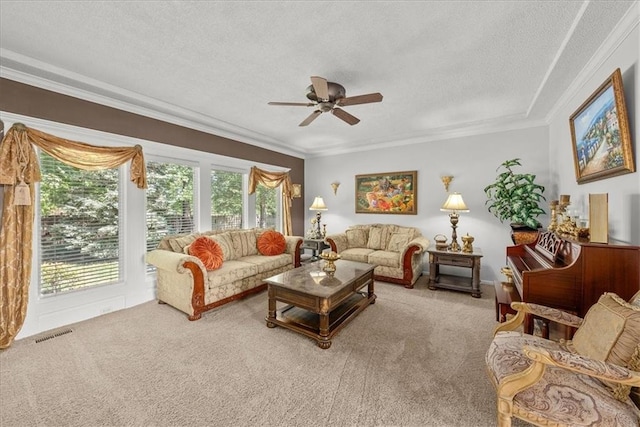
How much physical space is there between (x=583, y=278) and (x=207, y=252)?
3654 millimetres

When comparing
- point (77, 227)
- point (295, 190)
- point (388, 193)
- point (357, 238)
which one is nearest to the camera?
point (77, 227)

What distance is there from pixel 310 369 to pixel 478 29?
9.83 feet

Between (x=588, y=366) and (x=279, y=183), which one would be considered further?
(x=279, y=183)

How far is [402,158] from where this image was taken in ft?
16.6

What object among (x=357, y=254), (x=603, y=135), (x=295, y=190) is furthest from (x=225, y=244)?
(x=603, y=135)

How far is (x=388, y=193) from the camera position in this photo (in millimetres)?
5211

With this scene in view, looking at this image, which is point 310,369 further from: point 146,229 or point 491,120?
point 491,120

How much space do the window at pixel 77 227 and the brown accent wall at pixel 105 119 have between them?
18.9 inches

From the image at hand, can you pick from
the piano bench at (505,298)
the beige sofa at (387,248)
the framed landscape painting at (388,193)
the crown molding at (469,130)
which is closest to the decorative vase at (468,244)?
the beige sofa at (387,248)

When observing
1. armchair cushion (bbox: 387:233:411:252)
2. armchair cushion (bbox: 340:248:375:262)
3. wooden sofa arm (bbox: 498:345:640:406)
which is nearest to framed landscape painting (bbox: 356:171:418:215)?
armchair cushion (bbox: 387:233:411:252)

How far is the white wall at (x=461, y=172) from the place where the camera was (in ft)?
13.2

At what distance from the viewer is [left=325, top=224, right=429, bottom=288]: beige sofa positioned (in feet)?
13.4

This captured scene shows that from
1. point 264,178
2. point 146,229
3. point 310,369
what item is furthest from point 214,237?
point 310,369

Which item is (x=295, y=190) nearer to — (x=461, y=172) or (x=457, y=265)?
(x=461, y=172)
